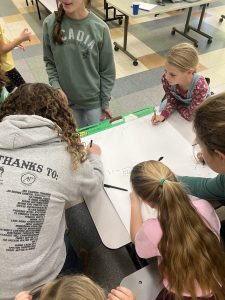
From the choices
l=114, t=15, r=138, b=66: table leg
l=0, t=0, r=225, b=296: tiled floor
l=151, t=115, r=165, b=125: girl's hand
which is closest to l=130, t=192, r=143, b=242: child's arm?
l=151, t=115, r=165, b=125: girl's hand

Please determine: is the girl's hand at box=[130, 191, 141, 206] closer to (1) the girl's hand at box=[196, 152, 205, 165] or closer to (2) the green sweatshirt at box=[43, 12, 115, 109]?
(1) the girl's hand at box=[196, 152, 205, 165]

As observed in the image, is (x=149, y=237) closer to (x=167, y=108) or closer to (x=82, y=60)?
(x=167, y=108)

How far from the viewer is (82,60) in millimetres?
1797

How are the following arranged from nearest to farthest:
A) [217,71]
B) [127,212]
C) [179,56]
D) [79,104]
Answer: [127,212], [179,56], [79,104], [217,71]

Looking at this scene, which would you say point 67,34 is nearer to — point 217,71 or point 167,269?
point 167,269

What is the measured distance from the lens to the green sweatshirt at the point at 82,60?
1.72m

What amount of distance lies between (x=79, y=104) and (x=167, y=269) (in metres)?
1.38

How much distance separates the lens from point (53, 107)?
1171mm

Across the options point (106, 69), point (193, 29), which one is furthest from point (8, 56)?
point (193, 29)

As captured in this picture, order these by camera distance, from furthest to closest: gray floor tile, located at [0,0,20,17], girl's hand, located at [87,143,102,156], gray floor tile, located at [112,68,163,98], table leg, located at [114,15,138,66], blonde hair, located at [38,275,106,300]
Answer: gray floor tile, located at [0,0,20,17], table leg, located at [114,15,138,66], gray floor tile, located at [112,68,163,98], girl's hand, located at [87,143,102,156], blonde hair, located at [38,275,106,300]

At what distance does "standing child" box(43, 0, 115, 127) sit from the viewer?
1704 millimetres

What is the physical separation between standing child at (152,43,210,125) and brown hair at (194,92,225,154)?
1.78ft

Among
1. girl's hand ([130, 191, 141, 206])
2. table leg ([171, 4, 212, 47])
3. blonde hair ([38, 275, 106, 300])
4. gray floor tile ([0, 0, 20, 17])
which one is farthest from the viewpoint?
gray floor tile ([0, 0, 20, 17])

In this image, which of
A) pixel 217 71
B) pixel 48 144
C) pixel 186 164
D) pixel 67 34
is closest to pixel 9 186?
pixel 48 144
